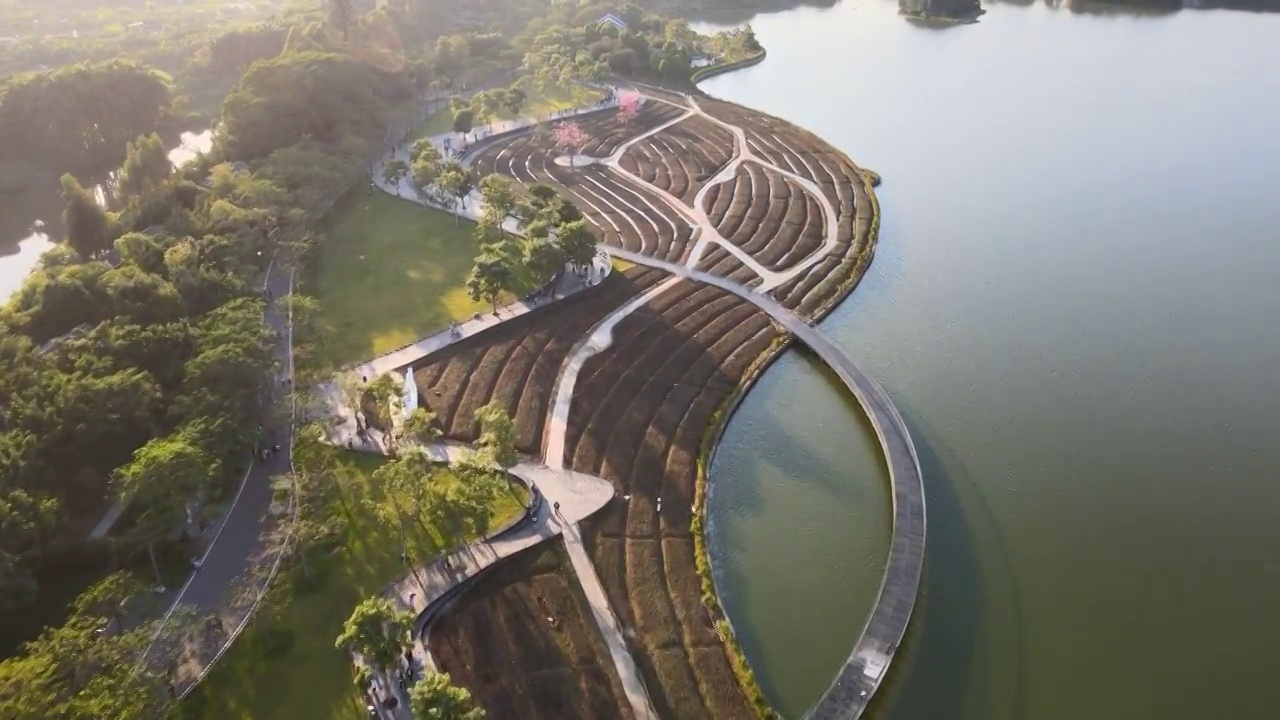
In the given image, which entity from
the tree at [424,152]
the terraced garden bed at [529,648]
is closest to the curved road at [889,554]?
the terraced garden bed at [529,648]

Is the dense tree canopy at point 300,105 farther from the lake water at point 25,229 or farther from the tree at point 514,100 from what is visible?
the tree at point 514,100

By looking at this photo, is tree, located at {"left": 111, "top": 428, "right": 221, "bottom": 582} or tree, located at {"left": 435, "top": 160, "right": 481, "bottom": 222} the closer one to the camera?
tree, located at {"left": 111, "top": 428, "right": 221, "bottom": 582}

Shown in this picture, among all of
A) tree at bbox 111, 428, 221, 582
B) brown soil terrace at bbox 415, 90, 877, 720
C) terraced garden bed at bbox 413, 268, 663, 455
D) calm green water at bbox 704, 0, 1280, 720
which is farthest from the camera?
terraced garden bed at bbox 413, 268, 663, 455

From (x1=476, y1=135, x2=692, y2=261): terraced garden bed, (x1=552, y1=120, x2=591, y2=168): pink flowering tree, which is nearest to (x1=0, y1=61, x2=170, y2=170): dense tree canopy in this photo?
(x1=476, y1=135, x2=692, y2=261): terraced garden bed

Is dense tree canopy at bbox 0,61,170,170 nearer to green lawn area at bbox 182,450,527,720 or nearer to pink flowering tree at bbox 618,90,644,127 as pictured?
pink flowering tree at bbox 618,90,644,127

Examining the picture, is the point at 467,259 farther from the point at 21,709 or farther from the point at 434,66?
the point at 434,66

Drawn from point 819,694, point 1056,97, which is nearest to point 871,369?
point 819,694
